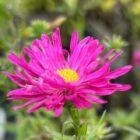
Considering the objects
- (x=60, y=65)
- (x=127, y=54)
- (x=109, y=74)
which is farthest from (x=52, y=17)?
(x=109, y=74)

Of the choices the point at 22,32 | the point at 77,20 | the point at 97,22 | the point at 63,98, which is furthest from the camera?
the point at 97,22

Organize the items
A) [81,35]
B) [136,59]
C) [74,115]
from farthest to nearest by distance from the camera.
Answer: [136,59] → [81,35] → [74,115]

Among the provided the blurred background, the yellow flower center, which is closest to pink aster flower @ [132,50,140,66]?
the blurred background

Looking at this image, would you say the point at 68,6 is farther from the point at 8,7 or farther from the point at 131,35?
the point at 131,35

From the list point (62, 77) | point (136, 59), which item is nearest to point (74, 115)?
point (62, 77)

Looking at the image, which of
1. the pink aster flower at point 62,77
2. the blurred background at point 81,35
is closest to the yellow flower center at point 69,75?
the pink aster flower at point 62,77

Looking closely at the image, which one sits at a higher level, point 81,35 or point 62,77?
point 81,35

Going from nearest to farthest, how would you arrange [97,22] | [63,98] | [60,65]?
[63,98]
[60,65]
[97,22]

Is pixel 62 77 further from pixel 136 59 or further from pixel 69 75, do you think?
pixel 136 59

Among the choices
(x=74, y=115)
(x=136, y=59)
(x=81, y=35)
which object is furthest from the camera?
(x=136, y=59)
